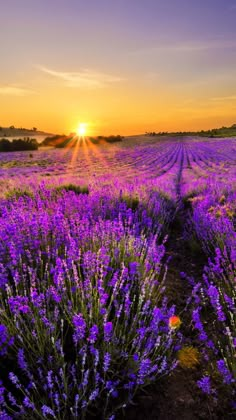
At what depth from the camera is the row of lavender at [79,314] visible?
5.60 feet

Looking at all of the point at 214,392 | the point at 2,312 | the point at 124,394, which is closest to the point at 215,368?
the point at 214,392

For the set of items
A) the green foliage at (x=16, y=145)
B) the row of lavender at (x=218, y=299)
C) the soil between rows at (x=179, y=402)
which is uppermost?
the green foliage at (x=16, y=145)

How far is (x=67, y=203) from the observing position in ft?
14.1

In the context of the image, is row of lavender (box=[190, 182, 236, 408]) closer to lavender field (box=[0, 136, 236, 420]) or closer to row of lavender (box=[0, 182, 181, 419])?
lavender field (box=[0, 136, 236, 420])

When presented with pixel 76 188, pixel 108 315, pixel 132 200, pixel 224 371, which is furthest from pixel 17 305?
pixel 76 188

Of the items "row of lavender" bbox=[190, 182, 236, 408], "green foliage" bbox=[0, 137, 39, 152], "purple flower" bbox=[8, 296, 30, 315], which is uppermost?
"green foliage" bbox=[0, 137, 39, 152]

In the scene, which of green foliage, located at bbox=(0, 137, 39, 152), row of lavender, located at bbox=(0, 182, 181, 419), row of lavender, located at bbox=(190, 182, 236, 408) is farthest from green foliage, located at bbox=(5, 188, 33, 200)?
green foliage, located at bbox=(0, 137, 39, 152)

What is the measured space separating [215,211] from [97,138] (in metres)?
49.0

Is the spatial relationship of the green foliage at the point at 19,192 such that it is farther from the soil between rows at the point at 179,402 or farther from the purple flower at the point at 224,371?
the purple flower at the point at 224,371

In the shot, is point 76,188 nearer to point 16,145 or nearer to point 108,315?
point 108,315

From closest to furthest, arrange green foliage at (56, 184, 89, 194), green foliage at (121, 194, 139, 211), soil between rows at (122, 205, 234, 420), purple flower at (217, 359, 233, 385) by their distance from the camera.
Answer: purple flower at (217, 359, 233, 385)
soil between rows at (122, 205, 234, 420)
green foliage at (121, 194, 139, 211)
green foliage at (56, 184, 89, 194)

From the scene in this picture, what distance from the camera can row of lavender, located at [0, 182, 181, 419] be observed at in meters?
1.71

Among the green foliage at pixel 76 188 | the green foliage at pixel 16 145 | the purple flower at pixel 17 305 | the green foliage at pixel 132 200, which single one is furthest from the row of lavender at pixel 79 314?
the green foliage at pixel 16 145

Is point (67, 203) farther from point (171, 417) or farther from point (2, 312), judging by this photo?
point (171, 417)
